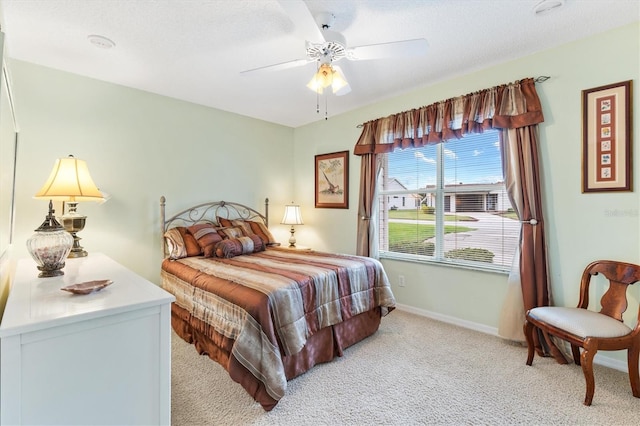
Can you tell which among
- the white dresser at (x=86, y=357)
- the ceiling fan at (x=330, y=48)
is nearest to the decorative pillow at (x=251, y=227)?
the ceiling fan at (x=330, y=48)

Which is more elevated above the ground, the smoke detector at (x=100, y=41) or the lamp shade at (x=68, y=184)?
the smoke detector at (x=100, y=41)

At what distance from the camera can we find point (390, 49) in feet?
6.61

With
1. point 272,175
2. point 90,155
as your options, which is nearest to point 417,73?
point 272,175

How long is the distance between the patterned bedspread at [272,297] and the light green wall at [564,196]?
87cm

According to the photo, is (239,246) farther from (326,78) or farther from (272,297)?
(326,78)

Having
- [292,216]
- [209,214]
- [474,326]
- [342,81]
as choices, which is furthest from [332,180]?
[474,326]

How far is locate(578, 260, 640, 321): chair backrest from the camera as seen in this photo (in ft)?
6.91

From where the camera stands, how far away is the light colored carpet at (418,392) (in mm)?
1750

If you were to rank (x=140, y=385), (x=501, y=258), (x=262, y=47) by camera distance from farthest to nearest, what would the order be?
(x=501, y=258)
(x=262, y=47)
(x=140, y=385)

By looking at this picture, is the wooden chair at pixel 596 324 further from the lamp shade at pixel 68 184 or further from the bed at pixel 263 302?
the lamp shade at pixel 68 184

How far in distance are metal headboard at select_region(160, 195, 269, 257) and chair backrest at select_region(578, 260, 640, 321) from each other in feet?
12.2

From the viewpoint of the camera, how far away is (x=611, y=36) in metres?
2.26

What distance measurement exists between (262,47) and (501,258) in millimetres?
3010

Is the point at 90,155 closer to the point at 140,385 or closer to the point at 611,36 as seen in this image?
the point at 140,385
